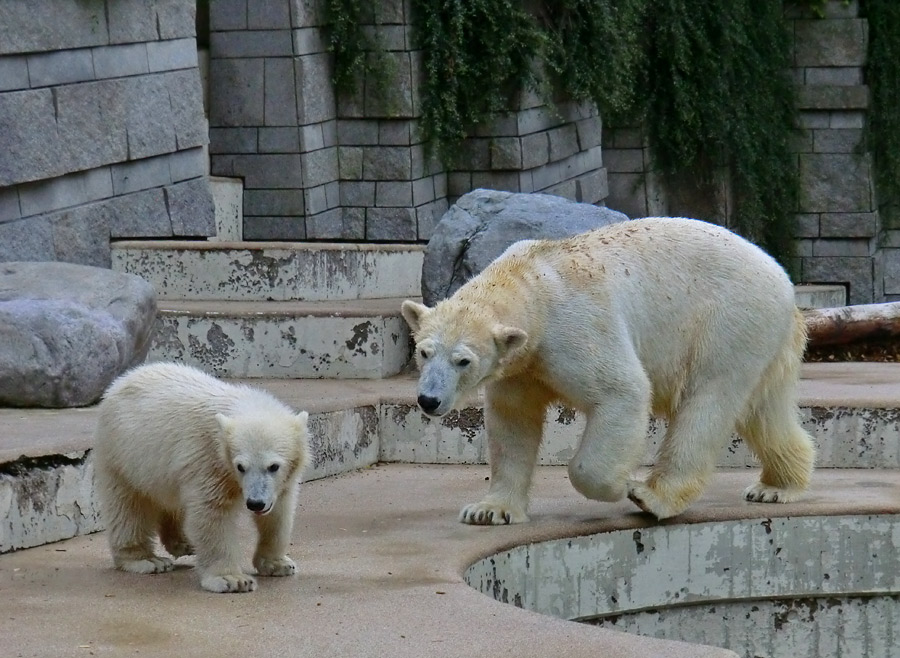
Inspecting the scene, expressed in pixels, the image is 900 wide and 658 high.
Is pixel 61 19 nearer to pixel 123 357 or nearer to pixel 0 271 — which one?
pixel 0 271

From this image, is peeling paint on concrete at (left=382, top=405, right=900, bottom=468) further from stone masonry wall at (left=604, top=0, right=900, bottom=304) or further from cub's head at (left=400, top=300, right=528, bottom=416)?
stone masonry wall at (left=604, top=0, right=900, bottom=304)

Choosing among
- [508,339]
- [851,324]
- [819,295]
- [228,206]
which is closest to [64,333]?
[508,339]

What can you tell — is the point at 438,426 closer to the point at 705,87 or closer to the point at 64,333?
the point at 64,333

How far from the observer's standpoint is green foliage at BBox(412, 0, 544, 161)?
912 centimetres

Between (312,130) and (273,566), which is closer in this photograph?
(273,566)

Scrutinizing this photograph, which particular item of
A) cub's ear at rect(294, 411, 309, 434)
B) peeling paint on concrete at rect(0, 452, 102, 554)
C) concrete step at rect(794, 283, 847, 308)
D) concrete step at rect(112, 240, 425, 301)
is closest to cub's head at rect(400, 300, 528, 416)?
cub's ear at rect(294, 411, 309, 434)

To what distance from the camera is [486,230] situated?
6.55 meters

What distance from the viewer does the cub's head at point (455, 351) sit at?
12.2ft

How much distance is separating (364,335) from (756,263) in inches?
88.7

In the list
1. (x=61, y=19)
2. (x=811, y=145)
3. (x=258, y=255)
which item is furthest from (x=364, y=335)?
(x=811, y=145)

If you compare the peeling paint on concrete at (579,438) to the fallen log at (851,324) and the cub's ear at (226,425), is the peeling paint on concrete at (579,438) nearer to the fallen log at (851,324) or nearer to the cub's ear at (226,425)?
the fallen log at (851,324)

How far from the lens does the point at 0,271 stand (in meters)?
5.41

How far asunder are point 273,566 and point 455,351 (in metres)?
0.73

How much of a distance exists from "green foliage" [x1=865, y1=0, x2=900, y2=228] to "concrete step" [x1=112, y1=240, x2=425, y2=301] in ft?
25.4
